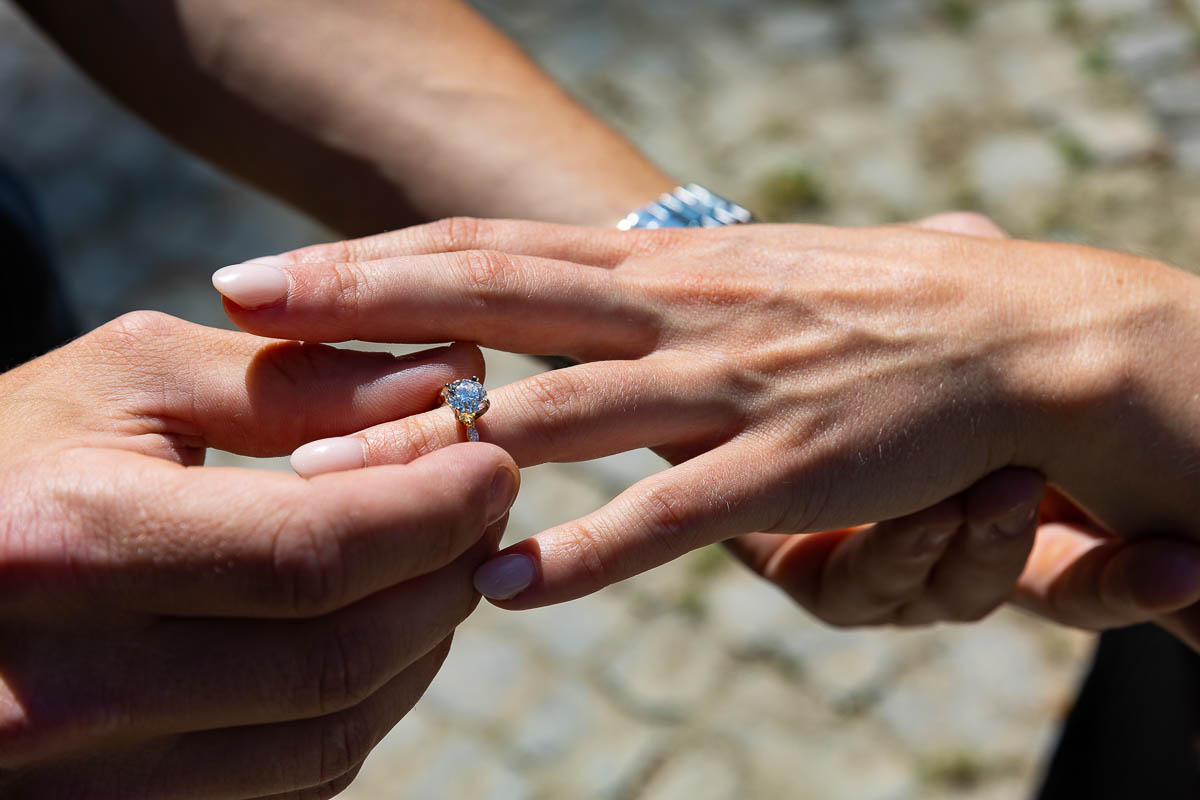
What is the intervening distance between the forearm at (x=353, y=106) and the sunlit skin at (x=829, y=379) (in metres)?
0.41

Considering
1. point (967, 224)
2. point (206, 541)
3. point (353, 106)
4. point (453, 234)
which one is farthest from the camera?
point (967, 224)

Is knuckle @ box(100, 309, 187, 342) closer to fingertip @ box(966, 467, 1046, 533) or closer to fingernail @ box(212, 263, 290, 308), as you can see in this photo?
fingernail @ box(212, 263, 290, 308)

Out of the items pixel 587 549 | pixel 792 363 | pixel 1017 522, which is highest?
pixel 792 363

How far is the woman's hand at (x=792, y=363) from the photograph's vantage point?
1.65 m

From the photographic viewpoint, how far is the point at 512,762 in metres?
3.12

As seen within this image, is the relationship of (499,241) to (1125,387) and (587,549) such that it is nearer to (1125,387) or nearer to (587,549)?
(587,549)

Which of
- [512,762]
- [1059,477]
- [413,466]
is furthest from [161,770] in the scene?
[512,762]

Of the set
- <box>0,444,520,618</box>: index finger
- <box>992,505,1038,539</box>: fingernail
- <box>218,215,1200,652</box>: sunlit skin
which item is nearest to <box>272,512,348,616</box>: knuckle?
<box>0,444,520,618</box>: index finger

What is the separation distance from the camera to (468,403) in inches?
62.4

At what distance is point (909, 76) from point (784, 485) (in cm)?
349

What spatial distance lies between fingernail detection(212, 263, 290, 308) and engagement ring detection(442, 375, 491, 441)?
29 centimetres

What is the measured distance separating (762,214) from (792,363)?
2524 millimetres

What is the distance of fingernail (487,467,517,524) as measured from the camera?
1441mm

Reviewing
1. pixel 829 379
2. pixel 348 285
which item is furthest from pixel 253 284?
pixel 829 379
